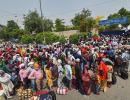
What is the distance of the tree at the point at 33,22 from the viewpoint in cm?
7712

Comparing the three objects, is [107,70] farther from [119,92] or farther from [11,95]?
[11,95]

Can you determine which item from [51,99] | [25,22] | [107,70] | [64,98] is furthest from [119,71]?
[25,22]

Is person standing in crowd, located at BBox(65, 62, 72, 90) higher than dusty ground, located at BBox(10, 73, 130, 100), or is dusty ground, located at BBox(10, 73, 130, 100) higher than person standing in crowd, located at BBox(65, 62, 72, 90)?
person standing in crowd, located at BBox(65, 62, 72, 90)

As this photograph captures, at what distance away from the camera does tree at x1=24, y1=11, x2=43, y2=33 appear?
253 ft

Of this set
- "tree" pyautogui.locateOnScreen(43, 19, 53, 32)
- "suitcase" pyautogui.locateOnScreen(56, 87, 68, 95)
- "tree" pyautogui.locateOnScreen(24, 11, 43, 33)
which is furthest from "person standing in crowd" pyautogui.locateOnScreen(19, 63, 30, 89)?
"tree" pyautogui.locateOnScreen(43, 19, 53, 32)

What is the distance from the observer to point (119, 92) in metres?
13.6

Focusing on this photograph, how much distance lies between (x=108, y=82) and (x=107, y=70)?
0.83 meters

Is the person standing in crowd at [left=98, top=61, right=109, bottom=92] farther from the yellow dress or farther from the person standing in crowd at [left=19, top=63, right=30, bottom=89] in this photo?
the person standing in crowd at [left=19, top=63, right=30, bottom=89]

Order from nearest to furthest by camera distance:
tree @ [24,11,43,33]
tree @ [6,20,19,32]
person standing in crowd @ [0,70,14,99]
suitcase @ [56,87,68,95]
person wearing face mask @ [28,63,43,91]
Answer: person standing in crowd @ [0,70,14,99], person wearing face mask @ [28,63,43,91], suitcase @ [56,87,68,95], tree @ [24,11,43,33], tree @ [6,20,19,32]

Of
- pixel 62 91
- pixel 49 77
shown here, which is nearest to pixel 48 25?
pixel 49 77

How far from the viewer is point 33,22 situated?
7700 centimetres

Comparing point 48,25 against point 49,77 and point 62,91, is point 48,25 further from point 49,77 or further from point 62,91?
point 62,91

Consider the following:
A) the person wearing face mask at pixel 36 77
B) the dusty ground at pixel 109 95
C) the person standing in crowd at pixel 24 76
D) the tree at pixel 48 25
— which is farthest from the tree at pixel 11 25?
the dusty ground at pixel 109 95

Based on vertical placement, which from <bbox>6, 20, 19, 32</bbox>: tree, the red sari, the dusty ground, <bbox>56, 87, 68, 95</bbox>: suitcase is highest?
<bbox>6, 20, 19, 32</bbox>: tree
